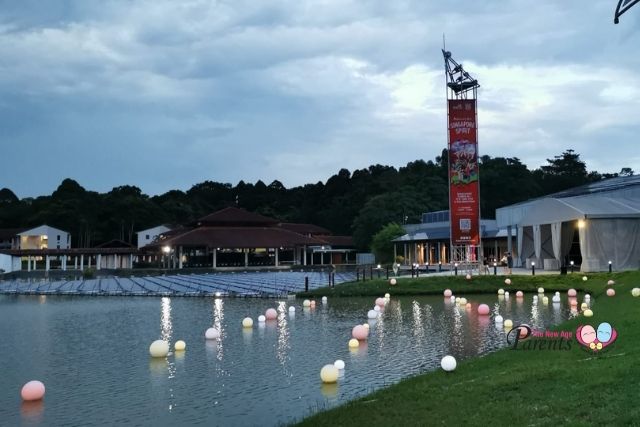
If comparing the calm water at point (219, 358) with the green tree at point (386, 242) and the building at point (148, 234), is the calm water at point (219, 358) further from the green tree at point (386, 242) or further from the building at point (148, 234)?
the building at point (148, 234)

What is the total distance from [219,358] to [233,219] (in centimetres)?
5149

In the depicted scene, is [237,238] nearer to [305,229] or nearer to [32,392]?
[305,229]

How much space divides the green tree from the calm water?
32744mm

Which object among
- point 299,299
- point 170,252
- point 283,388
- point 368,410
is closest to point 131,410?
point 283,388

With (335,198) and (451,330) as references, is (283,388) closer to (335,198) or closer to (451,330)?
(451,330)

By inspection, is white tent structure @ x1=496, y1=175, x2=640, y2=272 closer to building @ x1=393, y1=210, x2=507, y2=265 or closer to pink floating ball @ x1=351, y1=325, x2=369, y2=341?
building @ x1=393, y1=210, x2=507, y2=265

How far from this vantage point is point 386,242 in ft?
185

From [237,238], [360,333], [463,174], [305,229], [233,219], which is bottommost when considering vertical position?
[360,333]

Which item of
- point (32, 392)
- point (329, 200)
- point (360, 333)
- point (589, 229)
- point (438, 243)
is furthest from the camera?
point (329, 200)

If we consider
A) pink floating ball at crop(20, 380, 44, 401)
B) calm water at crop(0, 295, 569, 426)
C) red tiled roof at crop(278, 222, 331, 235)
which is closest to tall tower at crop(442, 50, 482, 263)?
calm water at crop(0, 295, 569, 426)
